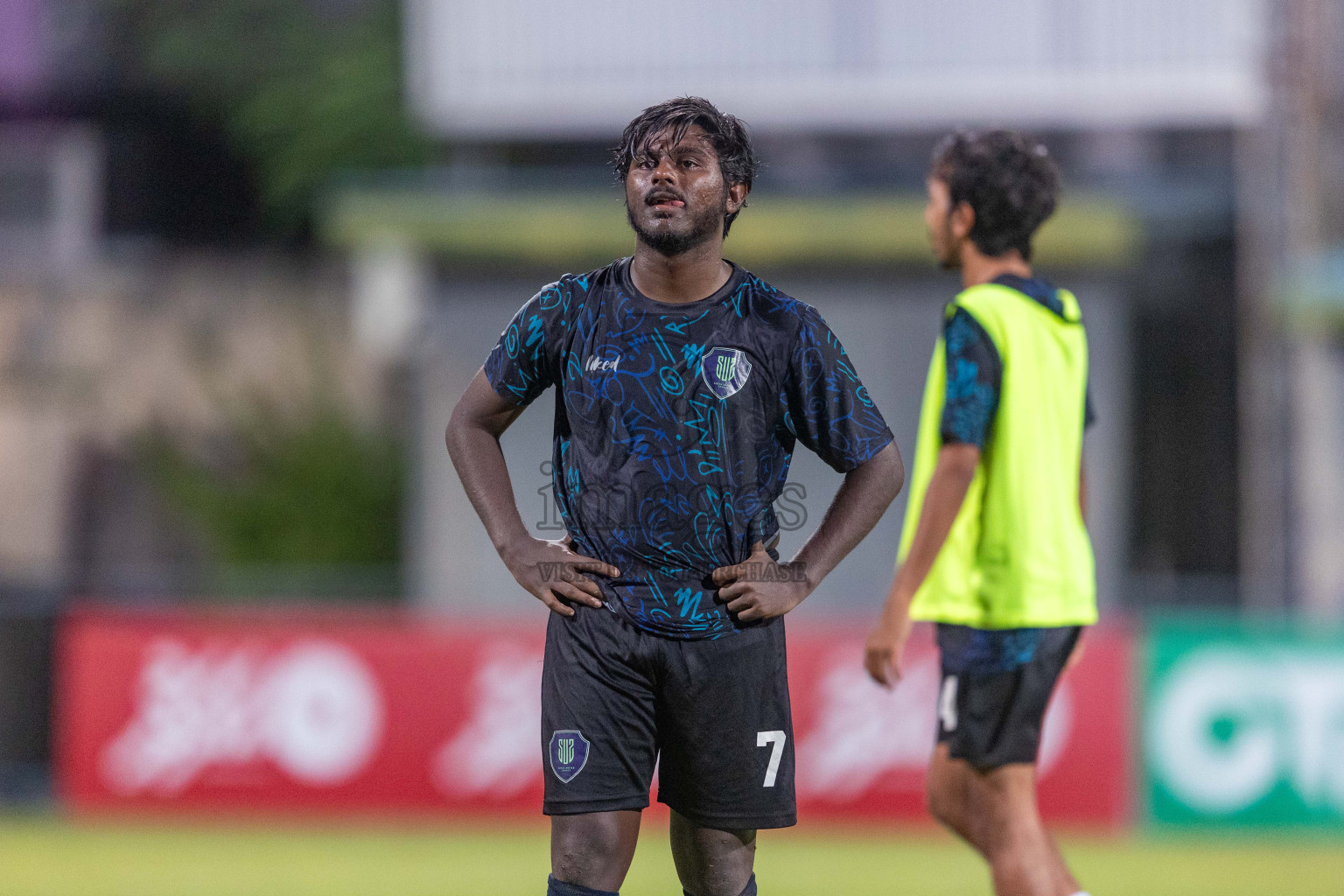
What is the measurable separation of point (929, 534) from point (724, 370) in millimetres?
1079

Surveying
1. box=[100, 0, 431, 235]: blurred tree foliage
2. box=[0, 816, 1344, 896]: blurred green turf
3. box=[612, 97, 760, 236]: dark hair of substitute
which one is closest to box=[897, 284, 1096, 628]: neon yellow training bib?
box=[612, 97, 760, 236]: dark hair of substitute

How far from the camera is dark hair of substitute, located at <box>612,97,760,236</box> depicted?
388 centimetres

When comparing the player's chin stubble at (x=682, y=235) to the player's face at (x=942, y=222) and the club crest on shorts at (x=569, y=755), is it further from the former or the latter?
the player's face at (x=942, y=222)

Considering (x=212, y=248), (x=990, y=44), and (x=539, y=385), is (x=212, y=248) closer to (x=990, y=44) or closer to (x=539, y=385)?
(x=990, y=44)

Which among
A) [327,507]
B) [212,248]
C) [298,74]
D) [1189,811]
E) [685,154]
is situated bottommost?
[1189,811]

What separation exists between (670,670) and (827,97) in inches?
433

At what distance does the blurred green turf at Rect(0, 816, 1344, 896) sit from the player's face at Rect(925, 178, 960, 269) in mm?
3816

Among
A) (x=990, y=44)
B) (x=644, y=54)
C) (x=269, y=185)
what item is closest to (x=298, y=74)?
(x=269, y=185)

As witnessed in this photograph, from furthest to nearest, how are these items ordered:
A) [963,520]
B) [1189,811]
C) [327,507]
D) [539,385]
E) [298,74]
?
1. [298,74]
2. [327,507]
3. [1189,811]
4. [963,520]
5. [539,385]

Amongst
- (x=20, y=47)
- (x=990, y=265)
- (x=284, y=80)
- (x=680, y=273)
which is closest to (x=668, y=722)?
(x=680, y=273)

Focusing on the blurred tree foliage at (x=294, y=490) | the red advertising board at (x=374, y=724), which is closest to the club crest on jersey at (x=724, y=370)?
the red advertising board at (x=374, y=724)

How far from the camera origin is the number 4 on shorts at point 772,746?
4051 mm

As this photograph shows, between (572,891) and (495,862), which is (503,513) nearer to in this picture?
(572,891)

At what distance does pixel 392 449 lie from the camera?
18.8 meters
